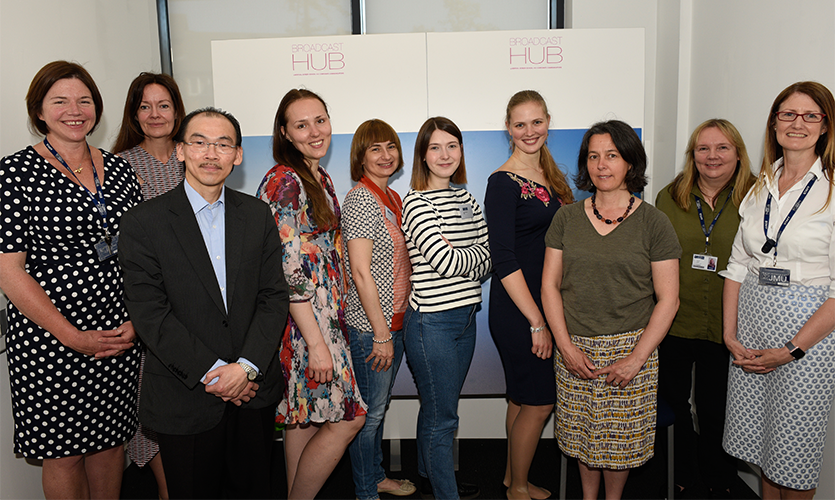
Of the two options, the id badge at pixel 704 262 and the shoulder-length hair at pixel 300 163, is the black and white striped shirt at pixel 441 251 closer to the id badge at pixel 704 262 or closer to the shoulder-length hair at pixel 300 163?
the shoulder-length hair at pixel 300 163

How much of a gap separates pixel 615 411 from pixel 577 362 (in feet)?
0.80

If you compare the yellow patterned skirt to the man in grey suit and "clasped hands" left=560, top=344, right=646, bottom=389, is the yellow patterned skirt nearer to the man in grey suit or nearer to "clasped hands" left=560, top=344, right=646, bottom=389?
"clasped hands" left=560, top=344, right=646, bottom=389

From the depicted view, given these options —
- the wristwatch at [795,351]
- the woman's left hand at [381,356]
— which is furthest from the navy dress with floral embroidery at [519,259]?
the wristwatch at [795,351]

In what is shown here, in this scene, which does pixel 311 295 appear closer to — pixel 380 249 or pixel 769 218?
pixel 380 249

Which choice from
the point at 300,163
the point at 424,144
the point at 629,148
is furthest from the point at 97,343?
the point at 629,148

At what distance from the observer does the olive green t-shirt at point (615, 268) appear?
206cm

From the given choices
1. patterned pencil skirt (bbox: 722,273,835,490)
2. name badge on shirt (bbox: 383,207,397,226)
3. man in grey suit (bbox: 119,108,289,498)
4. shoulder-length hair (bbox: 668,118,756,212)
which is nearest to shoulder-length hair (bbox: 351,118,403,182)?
name badge on shirt (bbox: 383,207,397,226)

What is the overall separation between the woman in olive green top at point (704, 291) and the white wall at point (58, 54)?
319 cm

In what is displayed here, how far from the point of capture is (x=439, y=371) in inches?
86.4

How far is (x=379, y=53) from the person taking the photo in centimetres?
299

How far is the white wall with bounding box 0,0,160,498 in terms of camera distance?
2350 mm

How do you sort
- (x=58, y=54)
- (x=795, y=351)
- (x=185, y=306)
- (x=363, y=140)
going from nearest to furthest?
(x=185, y=306) → (x=795, y=351) → (x=363, y=140) → (x=58, y=54)

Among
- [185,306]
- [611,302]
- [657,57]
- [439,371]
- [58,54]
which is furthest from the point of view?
[657,57]

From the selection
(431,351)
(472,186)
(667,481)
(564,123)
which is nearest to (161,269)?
(431,351)
